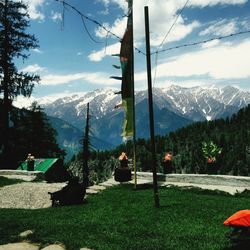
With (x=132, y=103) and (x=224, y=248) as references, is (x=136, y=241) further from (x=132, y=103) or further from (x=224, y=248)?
(x=132, y=103)

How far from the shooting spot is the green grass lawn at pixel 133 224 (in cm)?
974

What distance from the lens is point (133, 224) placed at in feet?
39.3

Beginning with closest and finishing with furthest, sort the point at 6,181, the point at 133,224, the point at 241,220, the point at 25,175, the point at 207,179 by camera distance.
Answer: the point at 241,220 → the point at 133,224 → the point at 207,179 → the point at 6,181 → the point at 25,175

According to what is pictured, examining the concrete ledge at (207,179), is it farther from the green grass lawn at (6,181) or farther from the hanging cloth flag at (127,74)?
the green grass lawn at (6,181)

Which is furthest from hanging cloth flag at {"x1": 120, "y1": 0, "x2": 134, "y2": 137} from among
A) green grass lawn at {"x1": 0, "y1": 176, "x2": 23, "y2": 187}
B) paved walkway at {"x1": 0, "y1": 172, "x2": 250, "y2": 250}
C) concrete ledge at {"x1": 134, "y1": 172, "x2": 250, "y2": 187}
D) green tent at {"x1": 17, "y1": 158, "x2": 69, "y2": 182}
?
green tent at {"x1": 17, "y1": 158, "x2": 69, "y2": 182}

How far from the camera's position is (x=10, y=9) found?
36.9 m

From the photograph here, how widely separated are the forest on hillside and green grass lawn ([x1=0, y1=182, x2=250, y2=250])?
12.5 meters

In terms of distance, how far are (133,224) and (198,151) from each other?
30.4m

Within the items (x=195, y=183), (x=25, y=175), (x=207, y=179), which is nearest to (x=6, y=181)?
(x=25, y=175)

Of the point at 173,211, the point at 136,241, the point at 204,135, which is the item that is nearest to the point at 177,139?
the point at 204,135

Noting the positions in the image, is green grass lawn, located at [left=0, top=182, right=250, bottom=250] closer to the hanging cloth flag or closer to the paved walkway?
the hanging cloth flag

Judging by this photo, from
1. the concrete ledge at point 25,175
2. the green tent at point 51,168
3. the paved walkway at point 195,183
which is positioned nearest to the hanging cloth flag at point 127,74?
the paved walkway at point 195,183

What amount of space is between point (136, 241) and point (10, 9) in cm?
3166

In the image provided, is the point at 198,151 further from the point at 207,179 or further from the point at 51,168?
the point at 207,179
